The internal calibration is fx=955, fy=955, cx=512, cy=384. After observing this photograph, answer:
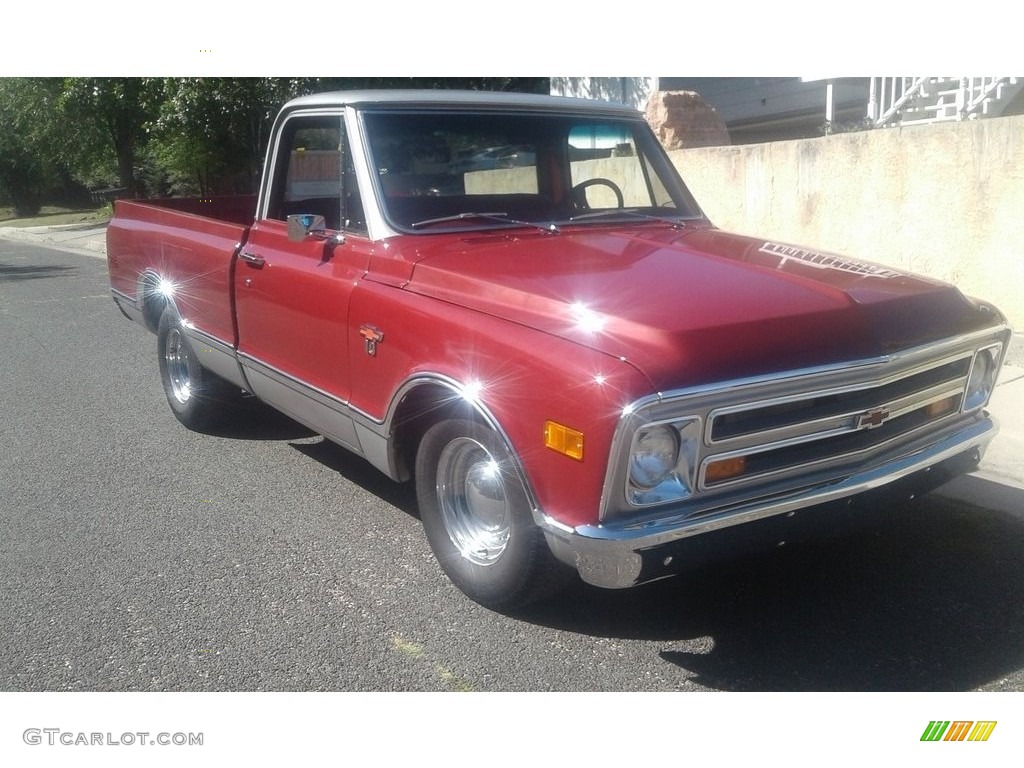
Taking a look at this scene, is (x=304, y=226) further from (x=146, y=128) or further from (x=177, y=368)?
(x=146, y=128)

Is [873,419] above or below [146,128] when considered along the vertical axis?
below

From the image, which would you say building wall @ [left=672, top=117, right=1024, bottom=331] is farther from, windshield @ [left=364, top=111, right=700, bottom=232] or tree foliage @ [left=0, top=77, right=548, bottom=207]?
tree foliage @ [left=0, top=77, right=548, bottom=207]

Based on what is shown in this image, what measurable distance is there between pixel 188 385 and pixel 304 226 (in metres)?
2.11

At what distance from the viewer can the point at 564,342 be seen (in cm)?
293

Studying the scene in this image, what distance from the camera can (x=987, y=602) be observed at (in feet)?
11.6

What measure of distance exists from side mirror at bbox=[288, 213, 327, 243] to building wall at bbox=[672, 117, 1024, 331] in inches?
190

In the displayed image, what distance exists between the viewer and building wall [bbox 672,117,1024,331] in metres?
6.56

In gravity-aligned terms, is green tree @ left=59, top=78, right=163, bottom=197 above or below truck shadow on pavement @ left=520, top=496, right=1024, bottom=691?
above

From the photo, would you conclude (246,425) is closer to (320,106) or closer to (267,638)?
(320,106)

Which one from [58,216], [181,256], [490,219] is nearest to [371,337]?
[490,219]

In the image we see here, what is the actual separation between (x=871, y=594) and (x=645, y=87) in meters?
12.6

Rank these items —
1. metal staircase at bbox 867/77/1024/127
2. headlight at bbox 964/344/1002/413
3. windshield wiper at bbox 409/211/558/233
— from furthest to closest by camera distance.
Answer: metal staircase at bbox 867/77/1024/127, windshield wiper at bbox 409/211/558/233, headlight at bbox 964/344/1002/413

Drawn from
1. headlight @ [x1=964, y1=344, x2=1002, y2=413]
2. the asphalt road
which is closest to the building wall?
the asphalt road

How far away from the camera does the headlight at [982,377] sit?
3.62 metres
